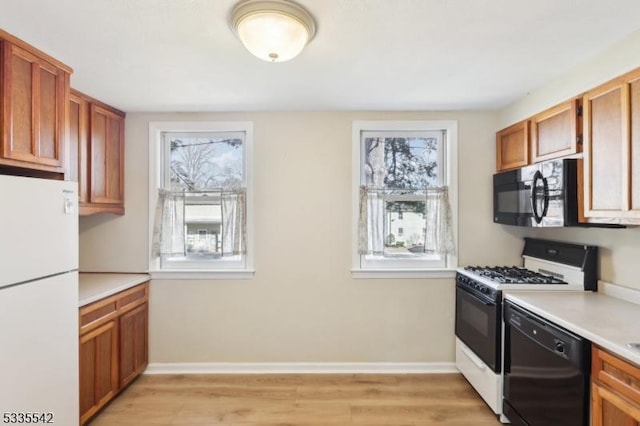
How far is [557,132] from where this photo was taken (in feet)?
Result: 7.32

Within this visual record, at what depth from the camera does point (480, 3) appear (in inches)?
57.6

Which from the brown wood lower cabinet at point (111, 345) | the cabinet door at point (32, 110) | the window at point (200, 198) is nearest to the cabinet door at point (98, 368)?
the brown wood lower cabinet at point (111, 345)

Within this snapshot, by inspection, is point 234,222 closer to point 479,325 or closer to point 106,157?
point 106,157

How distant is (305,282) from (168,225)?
134 cm

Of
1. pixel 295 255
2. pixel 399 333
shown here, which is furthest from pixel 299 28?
pixel 399 333

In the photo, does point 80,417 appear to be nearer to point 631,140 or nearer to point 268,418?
point 268,418

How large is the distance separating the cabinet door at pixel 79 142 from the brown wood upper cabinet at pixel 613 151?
133 inches

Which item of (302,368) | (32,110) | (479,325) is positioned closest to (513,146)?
(479,325)

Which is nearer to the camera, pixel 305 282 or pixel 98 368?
pixel 98 368

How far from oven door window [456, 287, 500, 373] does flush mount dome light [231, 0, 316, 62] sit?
2.11 m

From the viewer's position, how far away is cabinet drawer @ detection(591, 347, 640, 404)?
4.39ft

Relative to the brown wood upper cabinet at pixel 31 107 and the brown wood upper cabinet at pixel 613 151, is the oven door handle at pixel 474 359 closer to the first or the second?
the brown wood upper cabinet at pixel 613 151

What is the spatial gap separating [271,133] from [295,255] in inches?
44.4

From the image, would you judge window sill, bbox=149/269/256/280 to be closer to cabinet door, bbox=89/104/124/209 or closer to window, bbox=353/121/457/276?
cabinet door, bbox=89/104/124/209
